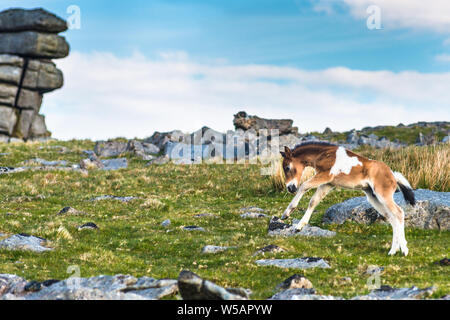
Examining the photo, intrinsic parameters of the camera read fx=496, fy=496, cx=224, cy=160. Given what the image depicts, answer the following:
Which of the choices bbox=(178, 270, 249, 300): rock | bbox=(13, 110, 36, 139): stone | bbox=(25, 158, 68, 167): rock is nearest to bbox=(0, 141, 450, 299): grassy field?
bbox=(178, 270, 249, 300): rock

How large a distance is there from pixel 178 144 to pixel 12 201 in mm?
25301

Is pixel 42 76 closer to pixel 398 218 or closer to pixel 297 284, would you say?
pixel 398 218

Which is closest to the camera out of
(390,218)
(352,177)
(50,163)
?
(390,218)

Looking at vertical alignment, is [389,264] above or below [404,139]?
below

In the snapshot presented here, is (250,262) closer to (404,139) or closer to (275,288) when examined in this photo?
(275,288)

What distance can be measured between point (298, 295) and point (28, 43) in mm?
69637

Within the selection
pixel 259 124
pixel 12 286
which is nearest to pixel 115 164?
pixel 259 124

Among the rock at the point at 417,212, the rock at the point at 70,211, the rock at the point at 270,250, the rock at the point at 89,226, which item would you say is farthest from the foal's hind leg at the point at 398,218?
the rock at the point at 70,211

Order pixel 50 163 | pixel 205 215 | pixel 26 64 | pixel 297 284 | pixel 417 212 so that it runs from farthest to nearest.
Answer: pixel 26 64, pixel 50 163, pixel 205 215, pixel 417 212, pixel 297 284

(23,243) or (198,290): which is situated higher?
(198,290)

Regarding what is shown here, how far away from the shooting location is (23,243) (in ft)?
50.9

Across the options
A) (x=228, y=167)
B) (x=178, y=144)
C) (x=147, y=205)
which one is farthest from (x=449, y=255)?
(x=178, y=144)
